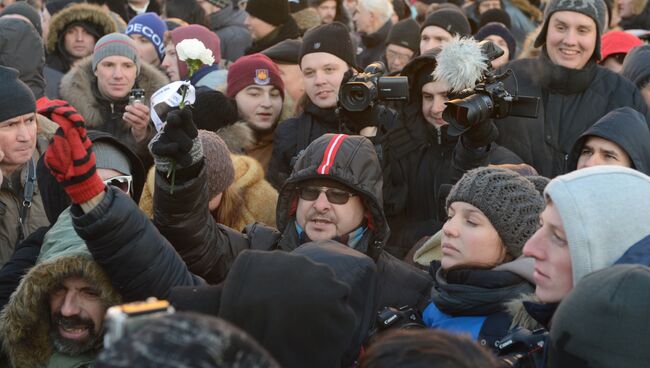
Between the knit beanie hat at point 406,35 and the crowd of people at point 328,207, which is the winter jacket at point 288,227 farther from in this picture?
the knit beanie hat at point 406,35

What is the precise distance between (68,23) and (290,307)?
20.5 ft

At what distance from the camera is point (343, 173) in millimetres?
4137

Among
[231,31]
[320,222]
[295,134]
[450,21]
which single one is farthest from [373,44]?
[320,222]

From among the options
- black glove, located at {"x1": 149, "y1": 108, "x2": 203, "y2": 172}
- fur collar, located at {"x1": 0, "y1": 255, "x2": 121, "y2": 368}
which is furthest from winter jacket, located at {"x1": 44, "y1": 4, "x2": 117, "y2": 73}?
fur collar, located at {"x1": 0, "y1": 255, "x2": 121, "y2": 368}

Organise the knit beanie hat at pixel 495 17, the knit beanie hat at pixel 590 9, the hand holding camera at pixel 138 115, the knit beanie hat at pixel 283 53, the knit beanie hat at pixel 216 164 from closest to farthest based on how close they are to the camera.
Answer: the knit beanie hat at pixel 216 164 → the knit beanie hat at pixel 590 9 → the hand holding camera at pixel 138 115 → the knit beanie hat at pixel 283 53 → the knit beanie hat at pixel 495 17

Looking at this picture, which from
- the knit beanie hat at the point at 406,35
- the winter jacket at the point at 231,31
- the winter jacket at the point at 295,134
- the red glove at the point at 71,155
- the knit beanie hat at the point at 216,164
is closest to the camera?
the red glove at the point at 71,155

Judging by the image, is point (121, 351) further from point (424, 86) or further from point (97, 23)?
point (97, 23)

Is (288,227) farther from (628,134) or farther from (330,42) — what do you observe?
(330,42)

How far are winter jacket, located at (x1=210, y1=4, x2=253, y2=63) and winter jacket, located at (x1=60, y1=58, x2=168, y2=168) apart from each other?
7.62ft

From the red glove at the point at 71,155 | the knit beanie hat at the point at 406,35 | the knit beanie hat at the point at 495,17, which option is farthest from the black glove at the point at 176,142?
the knit beanie hat at the point at 495,17

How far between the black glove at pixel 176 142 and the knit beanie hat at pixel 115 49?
3.16 m

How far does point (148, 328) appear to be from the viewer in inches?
61.5

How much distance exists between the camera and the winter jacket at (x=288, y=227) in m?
3.65

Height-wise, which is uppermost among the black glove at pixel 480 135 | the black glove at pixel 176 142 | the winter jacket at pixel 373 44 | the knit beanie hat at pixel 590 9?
the knit beanie hat at pixel 590 9
